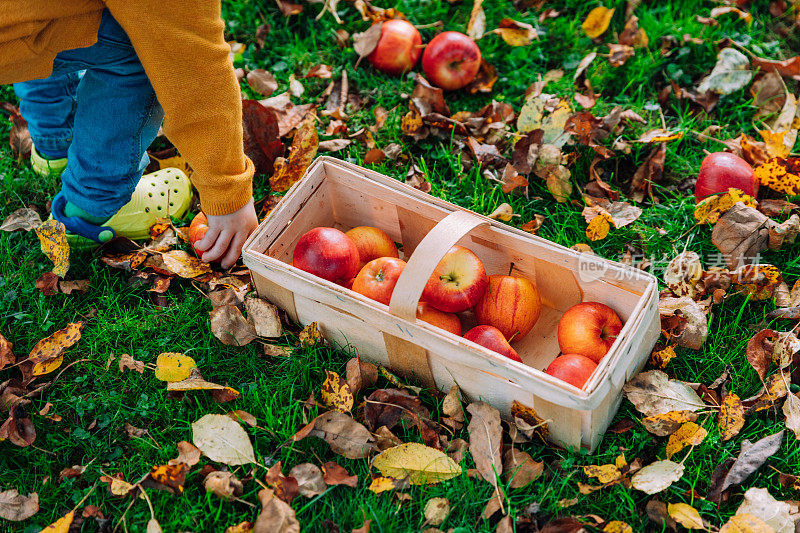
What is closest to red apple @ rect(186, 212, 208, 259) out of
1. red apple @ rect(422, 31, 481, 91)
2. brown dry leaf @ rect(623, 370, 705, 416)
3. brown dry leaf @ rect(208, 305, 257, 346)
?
brown dry leaf @ rect(208, 305, 257, 346)

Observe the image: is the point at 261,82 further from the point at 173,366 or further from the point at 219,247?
the point at 173,366

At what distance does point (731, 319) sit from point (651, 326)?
0.44 m

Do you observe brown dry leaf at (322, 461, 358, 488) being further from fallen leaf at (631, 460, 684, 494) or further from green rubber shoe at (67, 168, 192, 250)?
green rubber shoe at (67, 168, 192, 250)

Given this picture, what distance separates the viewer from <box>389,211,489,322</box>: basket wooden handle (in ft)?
5.94

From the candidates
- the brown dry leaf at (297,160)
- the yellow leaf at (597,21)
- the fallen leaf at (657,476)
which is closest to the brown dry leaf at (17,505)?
the brown dry leaf at (297,160)

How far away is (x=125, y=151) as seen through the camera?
7.29 feet

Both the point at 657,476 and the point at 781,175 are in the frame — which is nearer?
the point at 657,476

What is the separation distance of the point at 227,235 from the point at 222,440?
25.9 inches

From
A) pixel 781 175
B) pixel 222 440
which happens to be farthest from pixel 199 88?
pixel 781 175

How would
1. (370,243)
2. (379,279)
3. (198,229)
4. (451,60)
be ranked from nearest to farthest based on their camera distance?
(379,279) < (370,243) < (198,229) < (451,60)

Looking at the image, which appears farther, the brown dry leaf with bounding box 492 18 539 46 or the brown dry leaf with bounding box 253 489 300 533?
the brown dry leaf with bounding box 492 18 539 46

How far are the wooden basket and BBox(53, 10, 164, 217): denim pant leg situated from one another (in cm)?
51

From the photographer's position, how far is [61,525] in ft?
5.74

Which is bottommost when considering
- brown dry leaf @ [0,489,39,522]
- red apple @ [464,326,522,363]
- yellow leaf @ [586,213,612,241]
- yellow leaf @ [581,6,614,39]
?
brown dry leaf @ [0,489,39,522]
